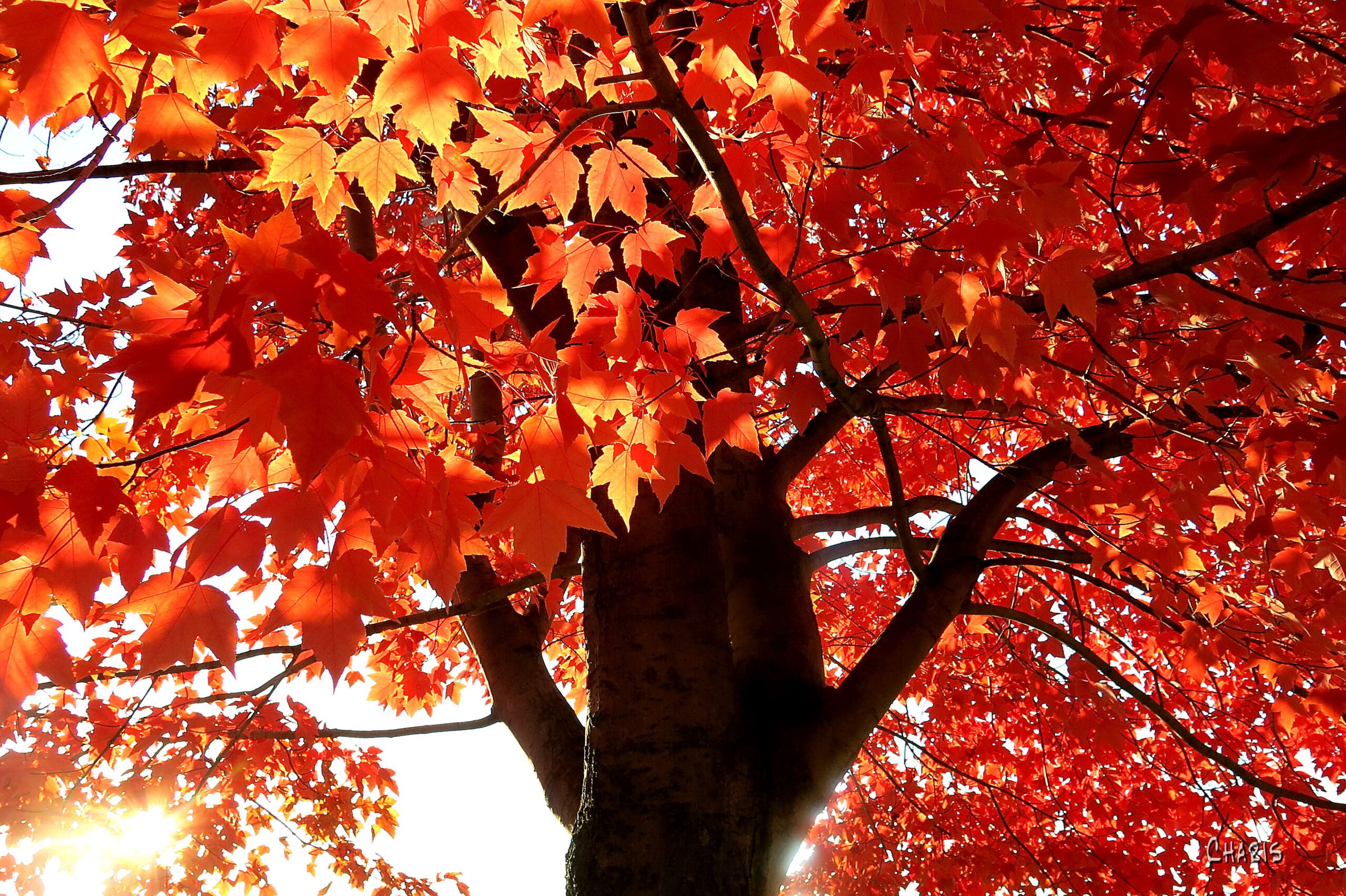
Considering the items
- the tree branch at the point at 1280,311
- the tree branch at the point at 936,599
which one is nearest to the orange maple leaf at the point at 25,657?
the tree branch at the point at 936,599

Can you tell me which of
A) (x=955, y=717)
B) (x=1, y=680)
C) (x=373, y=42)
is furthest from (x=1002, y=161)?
(x=955, y=717)

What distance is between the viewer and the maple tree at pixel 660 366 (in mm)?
1451

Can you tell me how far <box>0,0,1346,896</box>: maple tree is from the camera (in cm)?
145

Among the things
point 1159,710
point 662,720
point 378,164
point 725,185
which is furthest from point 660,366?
point 1159,710

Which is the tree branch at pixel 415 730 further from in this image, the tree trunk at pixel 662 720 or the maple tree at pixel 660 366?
the tree trunk at pixel 662 720

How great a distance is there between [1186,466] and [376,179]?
9.09 ft

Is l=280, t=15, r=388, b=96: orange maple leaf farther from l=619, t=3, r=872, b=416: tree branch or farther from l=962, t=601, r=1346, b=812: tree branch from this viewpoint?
l=962, t=601, r=1346, b=812: tree branch

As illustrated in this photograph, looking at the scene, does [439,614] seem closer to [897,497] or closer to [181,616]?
[181,616]

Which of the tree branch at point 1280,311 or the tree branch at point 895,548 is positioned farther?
the tree branch at point 895,548

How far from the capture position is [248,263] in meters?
1.33

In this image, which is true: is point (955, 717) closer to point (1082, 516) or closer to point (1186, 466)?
point (1082, 516)

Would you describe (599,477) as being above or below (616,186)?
below

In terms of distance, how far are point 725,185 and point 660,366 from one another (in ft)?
1.65

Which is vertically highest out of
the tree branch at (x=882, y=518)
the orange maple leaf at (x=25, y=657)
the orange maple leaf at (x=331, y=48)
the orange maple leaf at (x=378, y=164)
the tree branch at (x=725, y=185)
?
the tree branch at (x=882, y=518)
